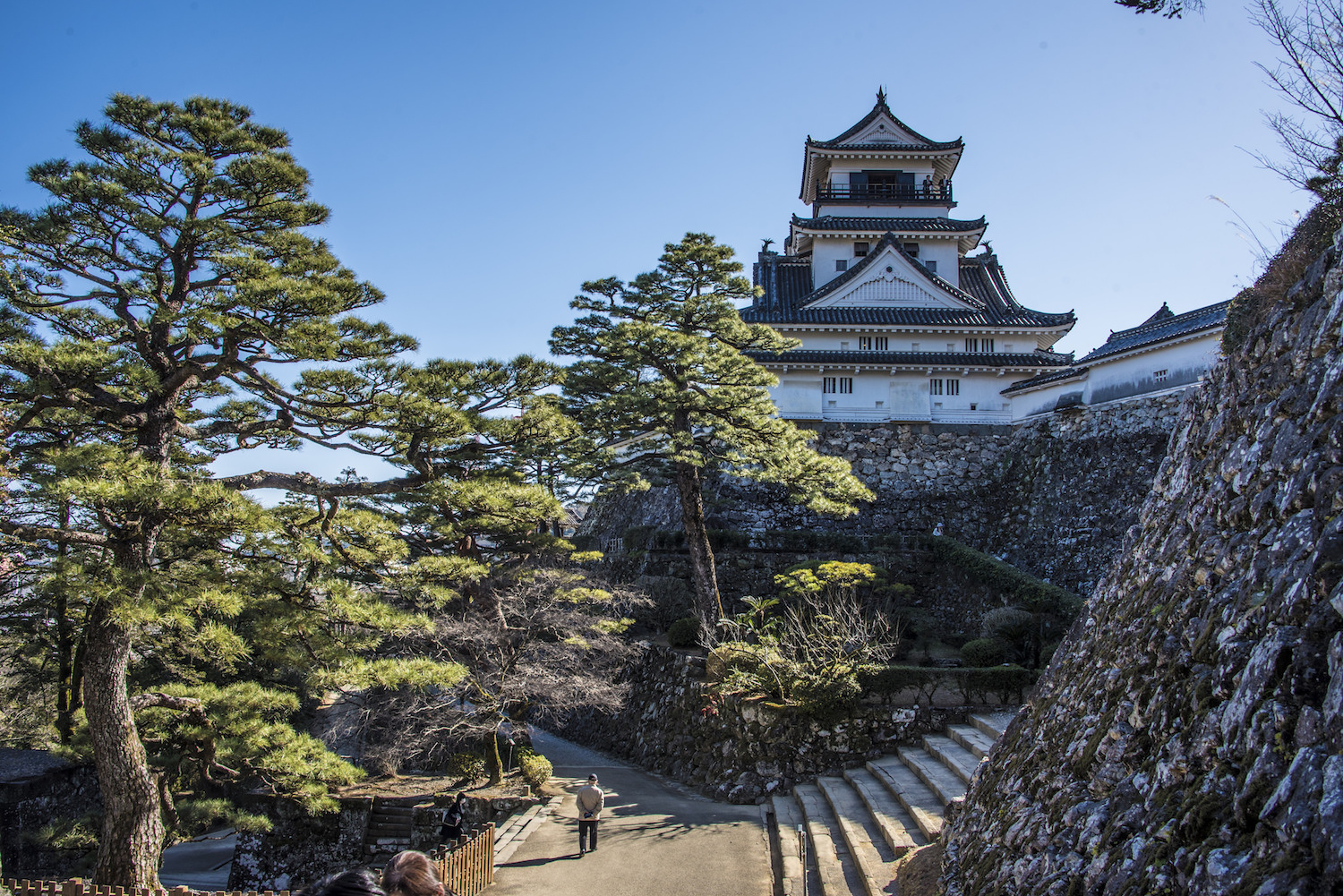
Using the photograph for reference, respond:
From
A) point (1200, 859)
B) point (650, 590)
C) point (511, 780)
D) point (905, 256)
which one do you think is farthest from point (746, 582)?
point (1200, 859)

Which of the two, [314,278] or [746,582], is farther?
[746,582]

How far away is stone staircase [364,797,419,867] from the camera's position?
1148cm

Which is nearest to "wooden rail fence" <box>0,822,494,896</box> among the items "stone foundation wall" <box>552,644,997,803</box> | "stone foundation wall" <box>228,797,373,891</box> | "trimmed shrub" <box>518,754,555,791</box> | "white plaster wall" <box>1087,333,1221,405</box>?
"trimmed shrub" <box>518,754,555,791</box>

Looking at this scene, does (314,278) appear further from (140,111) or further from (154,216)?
(140,111)

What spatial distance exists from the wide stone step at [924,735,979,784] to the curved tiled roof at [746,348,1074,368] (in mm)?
10887

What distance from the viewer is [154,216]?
335 inches

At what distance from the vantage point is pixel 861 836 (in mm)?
8211

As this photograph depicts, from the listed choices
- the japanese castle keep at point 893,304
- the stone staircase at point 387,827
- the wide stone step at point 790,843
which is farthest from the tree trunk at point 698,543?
the japanese castle keep at point 893,304

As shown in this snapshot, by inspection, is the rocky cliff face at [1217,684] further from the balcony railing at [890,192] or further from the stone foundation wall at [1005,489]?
the balcony railing at [890,192]

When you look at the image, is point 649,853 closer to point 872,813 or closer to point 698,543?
point 872,813

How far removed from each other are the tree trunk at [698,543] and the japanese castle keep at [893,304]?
6.47 meters

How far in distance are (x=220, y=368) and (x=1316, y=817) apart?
9.69 metres

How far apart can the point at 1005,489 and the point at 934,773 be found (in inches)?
442

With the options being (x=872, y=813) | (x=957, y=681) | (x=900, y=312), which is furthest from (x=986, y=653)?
(x=900, y=312)
